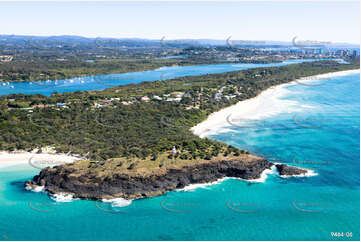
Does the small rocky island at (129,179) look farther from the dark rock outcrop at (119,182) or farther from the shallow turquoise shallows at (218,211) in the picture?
the shallow turquoise shallows at (218,211)

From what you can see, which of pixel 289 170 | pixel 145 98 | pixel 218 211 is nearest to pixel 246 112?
pixel 145 98

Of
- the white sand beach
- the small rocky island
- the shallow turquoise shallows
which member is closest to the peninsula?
the small rocky island

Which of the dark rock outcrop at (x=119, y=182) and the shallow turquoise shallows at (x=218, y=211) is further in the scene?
the dark rock outcrop at (x=119, y=182)

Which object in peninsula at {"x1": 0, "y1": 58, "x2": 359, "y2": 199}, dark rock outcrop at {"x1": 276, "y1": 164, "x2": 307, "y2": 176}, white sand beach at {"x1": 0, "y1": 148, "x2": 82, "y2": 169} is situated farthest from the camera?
white sand beach at {"x1": 0, "y1": 148, "x2": 82, "y2": 169}

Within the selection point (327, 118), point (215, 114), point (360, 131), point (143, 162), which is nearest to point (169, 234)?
point (143, 162)

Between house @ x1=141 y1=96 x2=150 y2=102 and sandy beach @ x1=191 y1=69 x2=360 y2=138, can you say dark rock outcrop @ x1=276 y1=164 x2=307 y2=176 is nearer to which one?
sandy beach @ x1=191 y1=69 x2=360 y2=138

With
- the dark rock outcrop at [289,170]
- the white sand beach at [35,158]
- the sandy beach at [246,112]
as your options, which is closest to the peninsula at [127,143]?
the dark rock outcrop at [289,170]

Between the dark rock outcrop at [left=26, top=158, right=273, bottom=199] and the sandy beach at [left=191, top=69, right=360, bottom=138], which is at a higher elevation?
the sandy beach at [left=191, top=69, right=360, bottom=138]
